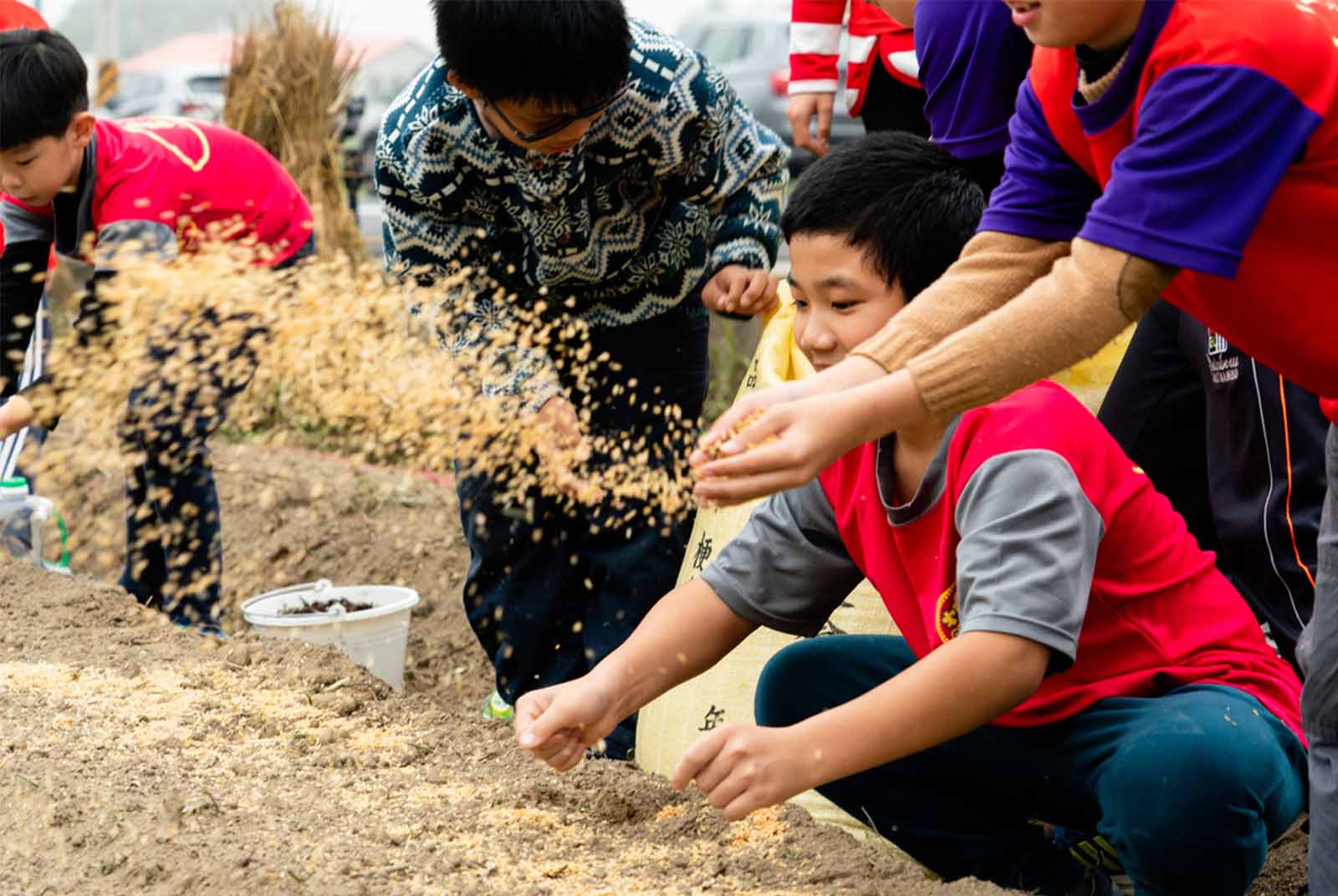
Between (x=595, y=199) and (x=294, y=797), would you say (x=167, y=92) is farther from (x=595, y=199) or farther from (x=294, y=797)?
(x=294, y=797)

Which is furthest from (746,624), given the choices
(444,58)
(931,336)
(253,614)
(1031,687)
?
(253,614)

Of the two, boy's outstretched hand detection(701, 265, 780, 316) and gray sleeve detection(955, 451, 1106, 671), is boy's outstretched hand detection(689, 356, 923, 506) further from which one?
boy's outstretched hand detection(701, 265, 780, 316)

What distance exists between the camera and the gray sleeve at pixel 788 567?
85.1 inches

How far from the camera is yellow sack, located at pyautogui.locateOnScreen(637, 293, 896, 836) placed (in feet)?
8.64

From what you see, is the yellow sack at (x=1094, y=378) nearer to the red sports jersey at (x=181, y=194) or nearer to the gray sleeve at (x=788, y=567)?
the gray sleeve at (x=788, y=567)

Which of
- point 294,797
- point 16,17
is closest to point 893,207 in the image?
point 294,797

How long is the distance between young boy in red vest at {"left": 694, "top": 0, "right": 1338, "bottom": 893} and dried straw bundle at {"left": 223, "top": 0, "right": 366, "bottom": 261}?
17.2 feet

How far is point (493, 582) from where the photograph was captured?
3.27 m

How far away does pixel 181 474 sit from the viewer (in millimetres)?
3643

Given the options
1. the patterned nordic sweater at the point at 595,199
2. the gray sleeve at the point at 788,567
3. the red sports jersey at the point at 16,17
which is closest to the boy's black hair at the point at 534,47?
the patterned nordic sweater at the point at 595,199

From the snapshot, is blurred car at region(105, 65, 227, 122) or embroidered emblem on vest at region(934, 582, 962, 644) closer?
embroidered emblem on vest at region(934, 582, 962, 644)

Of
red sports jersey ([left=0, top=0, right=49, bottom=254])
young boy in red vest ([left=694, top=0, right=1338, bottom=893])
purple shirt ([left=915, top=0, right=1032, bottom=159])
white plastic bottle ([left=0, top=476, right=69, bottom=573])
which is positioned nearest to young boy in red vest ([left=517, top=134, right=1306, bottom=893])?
purple shirt ([left=915, top=0, right=1032, bottom=159])

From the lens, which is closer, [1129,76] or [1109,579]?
[1129,76]

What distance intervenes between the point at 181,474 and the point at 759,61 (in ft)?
29.2
